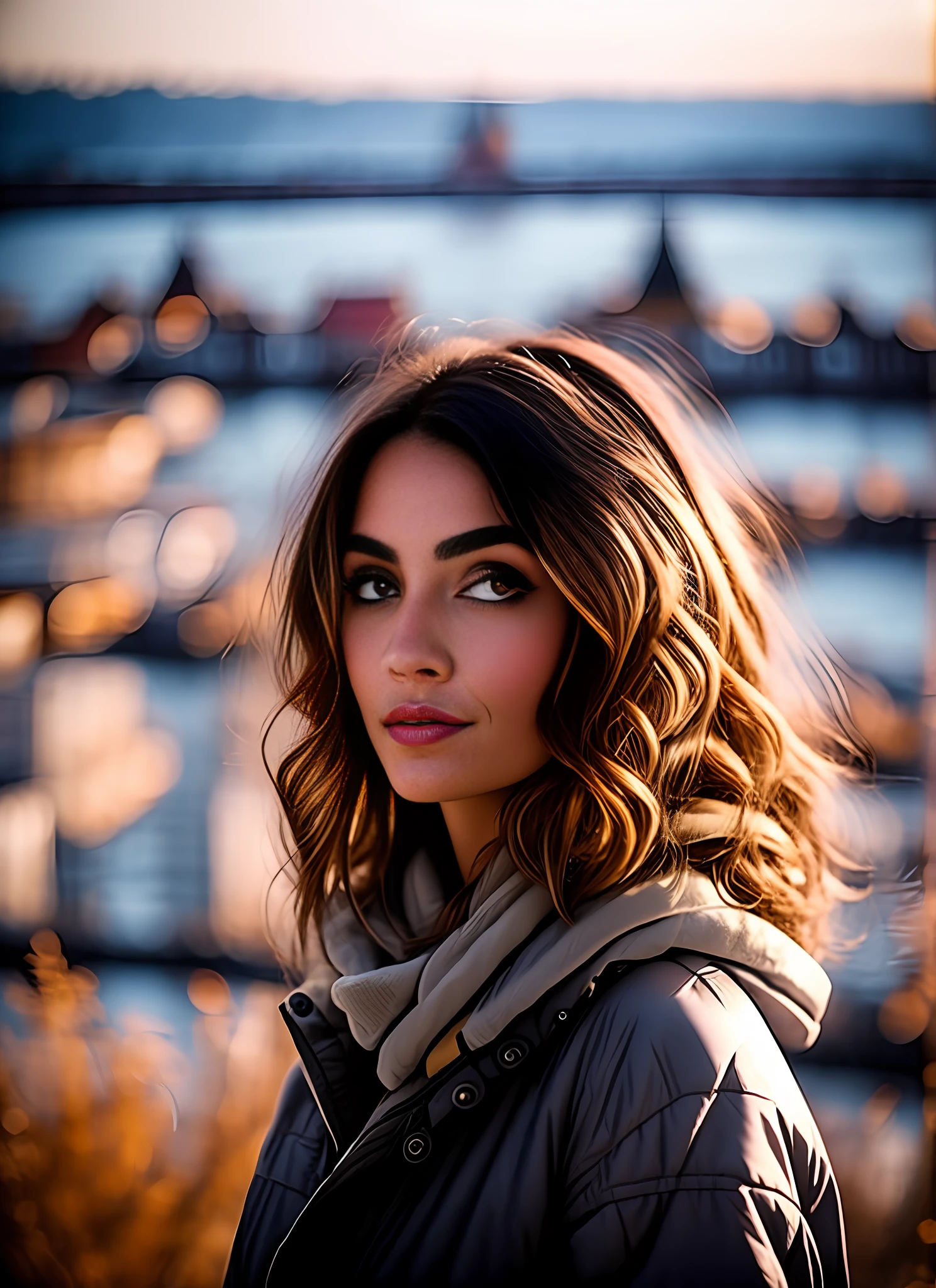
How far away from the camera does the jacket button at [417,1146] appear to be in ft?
2.25

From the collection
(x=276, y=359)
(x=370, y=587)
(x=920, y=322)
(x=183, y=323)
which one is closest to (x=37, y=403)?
(x=183, y=323)

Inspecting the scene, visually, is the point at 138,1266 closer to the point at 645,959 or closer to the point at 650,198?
the point at 645,959

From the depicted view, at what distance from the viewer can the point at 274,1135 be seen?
89 centimetres

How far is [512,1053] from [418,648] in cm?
33

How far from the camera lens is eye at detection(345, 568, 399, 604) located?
0.81 m

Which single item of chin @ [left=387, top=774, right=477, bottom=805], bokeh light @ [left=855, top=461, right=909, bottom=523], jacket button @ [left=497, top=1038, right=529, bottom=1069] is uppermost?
bokeh light @ [left=855, top=461, right=909, bottom=523]

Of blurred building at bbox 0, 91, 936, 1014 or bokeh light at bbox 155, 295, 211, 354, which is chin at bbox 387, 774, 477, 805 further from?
bokeh light at bbox 155, 295, 211, 354

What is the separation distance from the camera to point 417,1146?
69cm

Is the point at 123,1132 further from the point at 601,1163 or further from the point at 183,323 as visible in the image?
the point at 183,323

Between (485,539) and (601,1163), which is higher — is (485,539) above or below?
above

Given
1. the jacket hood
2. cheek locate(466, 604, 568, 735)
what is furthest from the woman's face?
the jacket hood

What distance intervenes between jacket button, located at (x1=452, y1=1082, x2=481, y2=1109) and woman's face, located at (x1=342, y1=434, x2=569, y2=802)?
0.23m

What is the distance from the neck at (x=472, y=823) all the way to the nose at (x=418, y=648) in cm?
15

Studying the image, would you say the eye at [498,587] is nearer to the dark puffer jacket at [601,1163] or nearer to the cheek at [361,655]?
the cheek at [361,655]
